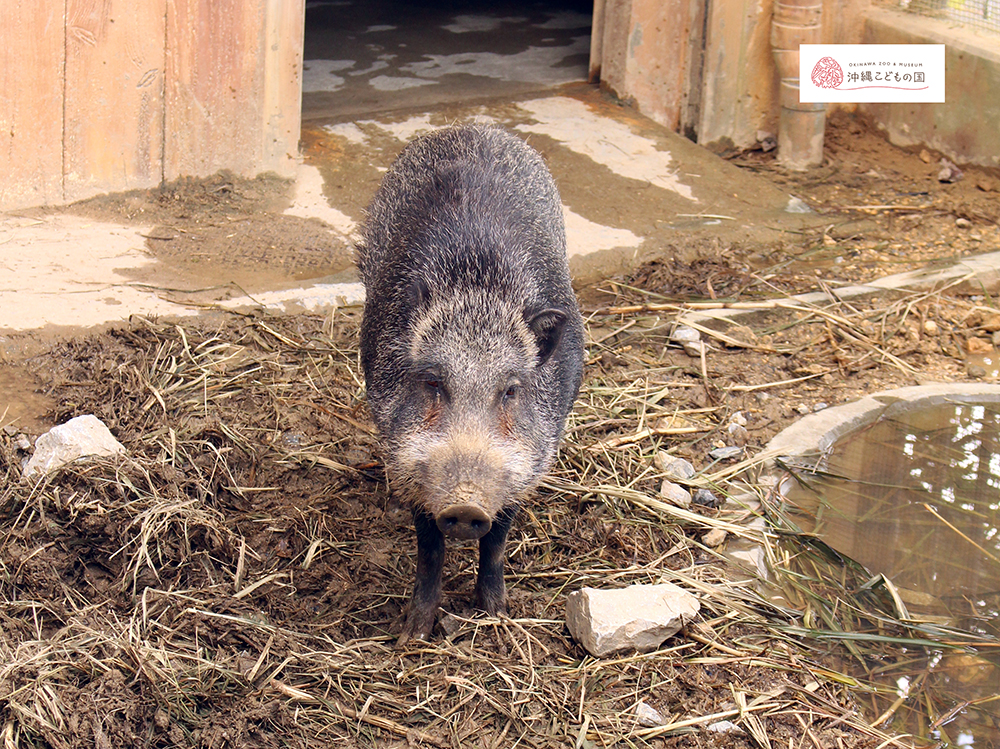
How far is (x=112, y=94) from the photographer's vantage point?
237 inches

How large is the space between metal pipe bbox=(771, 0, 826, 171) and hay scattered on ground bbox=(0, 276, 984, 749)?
293cm

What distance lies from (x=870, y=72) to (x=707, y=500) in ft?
14.7

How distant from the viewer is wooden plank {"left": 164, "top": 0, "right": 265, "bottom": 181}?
6.10m

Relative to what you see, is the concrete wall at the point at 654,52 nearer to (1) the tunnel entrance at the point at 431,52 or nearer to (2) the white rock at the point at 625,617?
(1) the tunnel entrance at the point at 431,52

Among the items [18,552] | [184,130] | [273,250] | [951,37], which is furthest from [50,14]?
[951,37]

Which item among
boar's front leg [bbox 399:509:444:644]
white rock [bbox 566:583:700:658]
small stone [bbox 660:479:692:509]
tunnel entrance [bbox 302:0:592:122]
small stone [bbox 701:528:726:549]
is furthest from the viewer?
tunnel entrance [bbox 302:0:592:122]

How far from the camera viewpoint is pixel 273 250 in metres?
5.94

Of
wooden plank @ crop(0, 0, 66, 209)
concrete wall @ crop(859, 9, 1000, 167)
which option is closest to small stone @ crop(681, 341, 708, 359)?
concrete wall @ crop(859, 9, 1000, 167)

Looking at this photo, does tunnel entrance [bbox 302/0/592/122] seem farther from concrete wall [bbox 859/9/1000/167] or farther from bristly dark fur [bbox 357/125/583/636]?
bristly dark fur [bbox 357/125/583/636]

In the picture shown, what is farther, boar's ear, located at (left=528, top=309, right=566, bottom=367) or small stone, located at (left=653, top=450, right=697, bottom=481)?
small stone, located at (left=653, top=450, right=697, bottom=481)

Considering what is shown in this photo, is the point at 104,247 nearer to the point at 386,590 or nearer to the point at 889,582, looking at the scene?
the point at 386,590

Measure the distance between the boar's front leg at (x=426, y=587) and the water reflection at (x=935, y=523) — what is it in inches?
60.5

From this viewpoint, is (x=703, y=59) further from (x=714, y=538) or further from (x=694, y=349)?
(x=714, y=538)

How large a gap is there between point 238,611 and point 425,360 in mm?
1059
